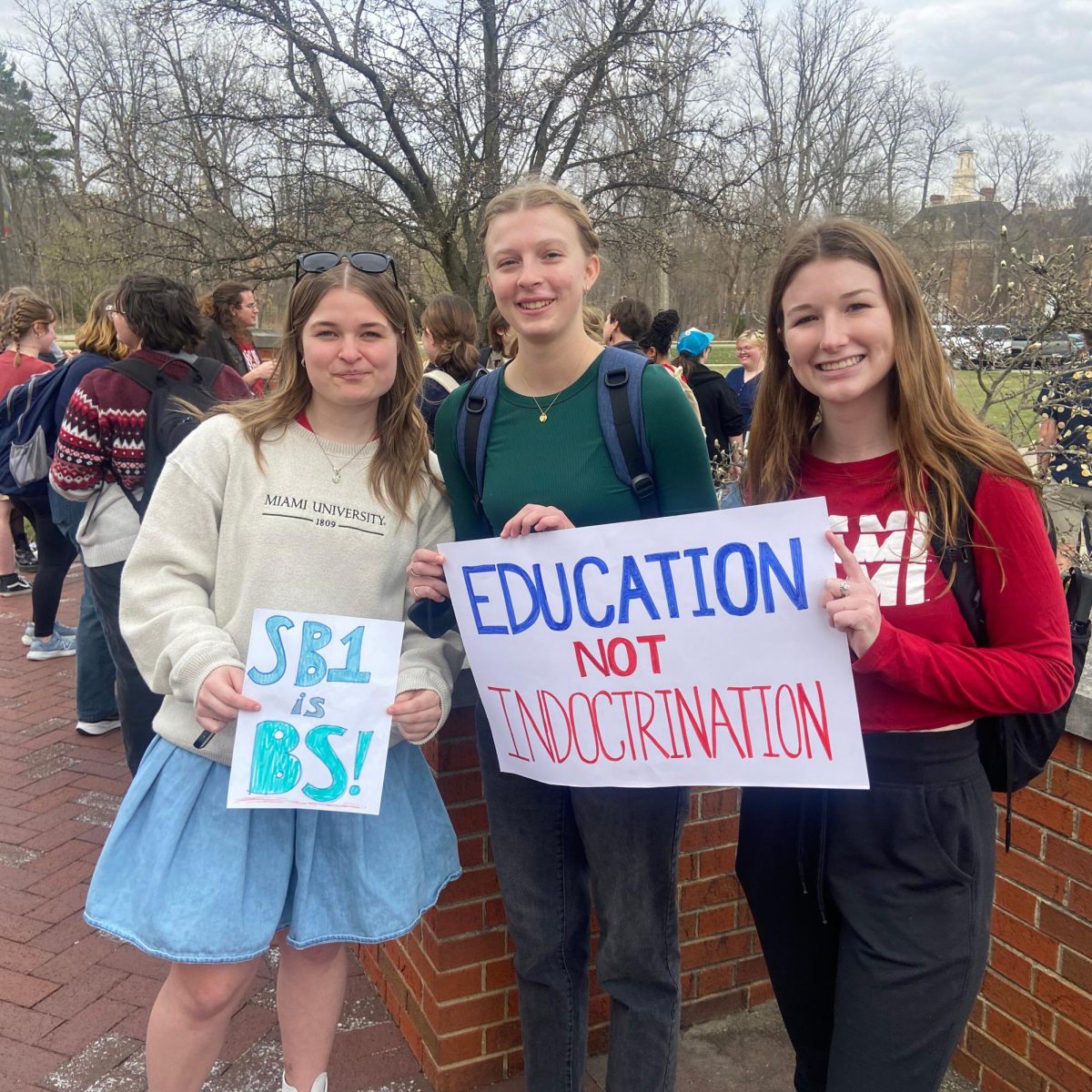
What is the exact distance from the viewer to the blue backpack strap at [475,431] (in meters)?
2.12

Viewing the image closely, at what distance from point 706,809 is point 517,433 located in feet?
4.52

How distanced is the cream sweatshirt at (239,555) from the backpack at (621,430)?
0.83 ft

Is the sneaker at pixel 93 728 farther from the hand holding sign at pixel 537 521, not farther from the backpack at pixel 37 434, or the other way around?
the hand holding sign at pixel 537 521

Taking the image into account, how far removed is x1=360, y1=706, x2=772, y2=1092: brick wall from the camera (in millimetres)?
2547

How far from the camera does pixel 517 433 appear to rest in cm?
208

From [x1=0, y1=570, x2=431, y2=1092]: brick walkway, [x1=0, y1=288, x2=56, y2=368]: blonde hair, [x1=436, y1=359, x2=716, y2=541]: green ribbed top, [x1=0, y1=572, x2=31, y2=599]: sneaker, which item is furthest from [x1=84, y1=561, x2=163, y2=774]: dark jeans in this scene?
[x1=0, y1=572, x2=31, y2=599]: sneaker

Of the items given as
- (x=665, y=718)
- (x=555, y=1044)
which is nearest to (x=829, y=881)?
(x=665, y=718)

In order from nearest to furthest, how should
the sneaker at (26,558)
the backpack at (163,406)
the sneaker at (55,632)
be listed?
the backpack at (163,406) → the sneaker at (55,632) → the sneaker at (26,558)

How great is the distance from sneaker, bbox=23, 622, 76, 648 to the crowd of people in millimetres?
5181

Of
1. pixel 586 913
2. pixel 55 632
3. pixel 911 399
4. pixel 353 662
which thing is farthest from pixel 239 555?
pixel 55 632

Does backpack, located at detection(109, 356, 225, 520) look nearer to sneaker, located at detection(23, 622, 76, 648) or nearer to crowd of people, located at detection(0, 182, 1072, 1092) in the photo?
crowd of people, located at detection(0, 182, 1072, 1092)

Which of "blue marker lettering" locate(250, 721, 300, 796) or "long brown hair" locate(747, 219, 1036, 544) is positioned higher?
"long brown hair" locate(747, 219, 1036, 544)

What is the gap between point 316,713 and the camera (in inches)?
79.7

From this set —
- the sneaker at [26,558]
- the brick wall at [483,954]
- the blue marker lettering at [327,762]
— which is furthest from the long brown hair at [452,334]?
the sneaker at [26,558]
